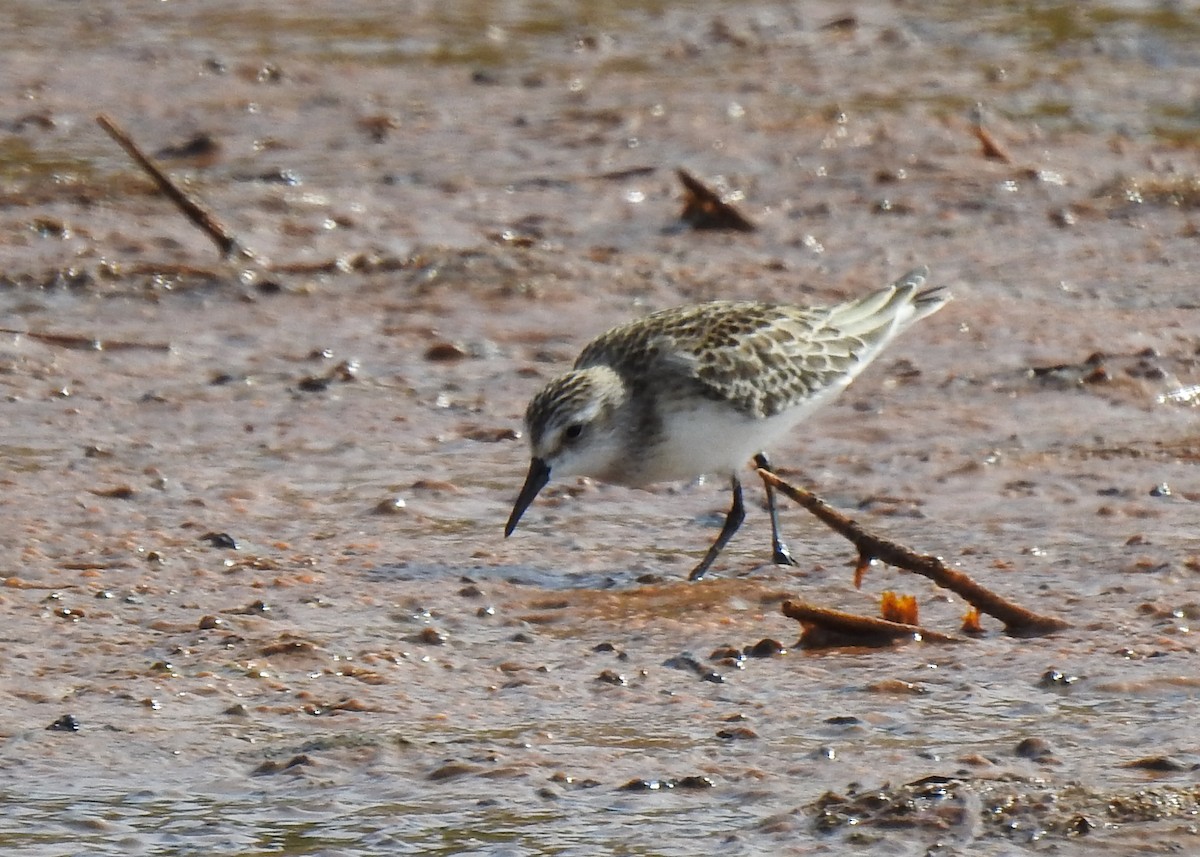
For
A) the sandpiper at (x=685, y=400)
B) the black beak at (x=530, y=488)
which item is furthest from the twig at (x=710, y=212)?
the black beak at (x=530, y=488)

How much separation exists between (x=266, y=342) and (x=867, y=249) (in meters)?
3.00

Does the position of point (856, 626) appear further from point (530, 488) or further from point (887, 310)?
point (887, 310)

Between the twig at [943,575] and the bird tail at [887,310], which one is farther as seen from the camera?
the bird tail at [887,310]

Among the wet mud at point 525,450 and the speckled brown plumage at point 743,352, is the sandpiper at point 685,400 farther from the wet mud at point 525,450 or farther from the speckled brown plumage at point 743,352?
the wet mud at point 525,450

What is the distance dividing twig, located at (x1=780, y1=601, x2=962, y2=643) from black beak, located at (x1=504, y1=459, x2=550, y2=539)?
1.08m

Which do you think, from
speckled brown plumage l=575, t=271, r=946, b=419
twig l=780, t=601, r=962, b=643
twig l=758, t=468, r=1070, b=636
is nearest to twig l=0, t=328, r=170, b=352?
speckled brown plumage l=575, t=271, r=946, b=419

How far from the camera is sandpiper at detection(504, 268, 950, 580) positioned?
282 inches

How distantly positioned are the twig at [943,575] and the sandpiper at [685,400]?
772 millimetres

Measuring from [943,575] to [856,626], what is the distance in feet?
0.88

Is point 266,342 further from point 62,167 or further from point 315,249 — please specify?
point 62,167

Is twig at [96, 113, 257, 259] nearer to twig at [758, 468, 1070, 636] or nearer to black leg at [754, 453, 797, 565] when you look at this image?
black leg at [754, 453, 797, 565]

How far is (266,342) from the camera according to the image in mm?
9695

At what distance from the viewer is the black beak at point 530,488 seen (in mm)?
7090

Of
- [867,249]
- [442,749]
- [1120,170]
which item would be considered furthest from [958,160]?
[442,749]
